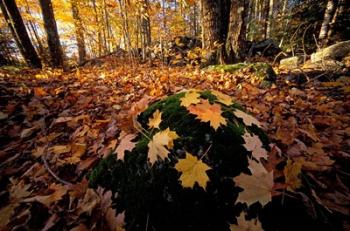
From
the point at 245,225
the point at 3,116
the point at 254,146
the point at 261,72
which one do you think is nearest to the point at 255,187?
the point at 245,225

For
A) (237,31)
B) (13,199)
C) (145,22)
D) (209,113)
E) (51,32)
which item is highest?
(145,22)

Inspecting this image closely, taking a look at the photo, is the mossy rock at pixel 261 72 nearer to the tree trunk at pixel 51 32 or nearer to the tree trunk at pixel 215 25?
the tree trunk at pixel 215 25

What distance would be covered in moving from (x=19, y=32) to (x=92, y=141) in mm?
6829

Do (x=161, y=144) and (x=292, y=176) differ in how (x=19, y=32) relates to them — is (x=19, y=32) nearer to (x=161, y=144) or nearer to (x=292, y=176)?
(x=161, y=144)

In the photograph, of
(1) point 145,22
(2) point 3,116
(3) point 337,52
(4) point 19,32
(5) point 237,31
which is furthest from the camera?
(1) point 145,22

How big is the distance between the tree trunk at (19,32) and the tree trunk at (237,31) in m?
6.31

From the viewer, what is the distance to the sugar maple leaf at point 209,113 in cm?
147

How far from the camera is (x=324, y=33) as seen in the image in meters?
7.33

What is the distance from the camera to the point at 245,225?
1.18 m

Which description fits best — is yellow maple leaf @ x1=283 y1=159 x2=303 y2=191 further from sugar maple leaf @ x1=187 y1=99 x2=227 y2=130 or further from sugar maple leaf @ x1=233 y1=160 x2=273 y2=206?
sugar maple leaf @ x1=187 y1=99 x2=227 y2=130

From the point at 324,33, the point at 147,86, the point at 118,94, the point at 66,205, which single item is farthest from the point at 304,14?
the point at 66,205

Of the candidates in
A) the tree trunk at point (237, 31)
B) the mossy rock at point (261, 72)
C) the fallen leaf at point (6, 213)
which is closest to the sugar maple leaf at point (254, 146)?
the fallen leaf at point (6, 213)

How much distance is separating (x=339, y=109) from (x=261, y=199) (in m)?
2.32

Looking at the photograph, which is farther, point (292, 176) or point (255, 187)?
point (292, 176)
